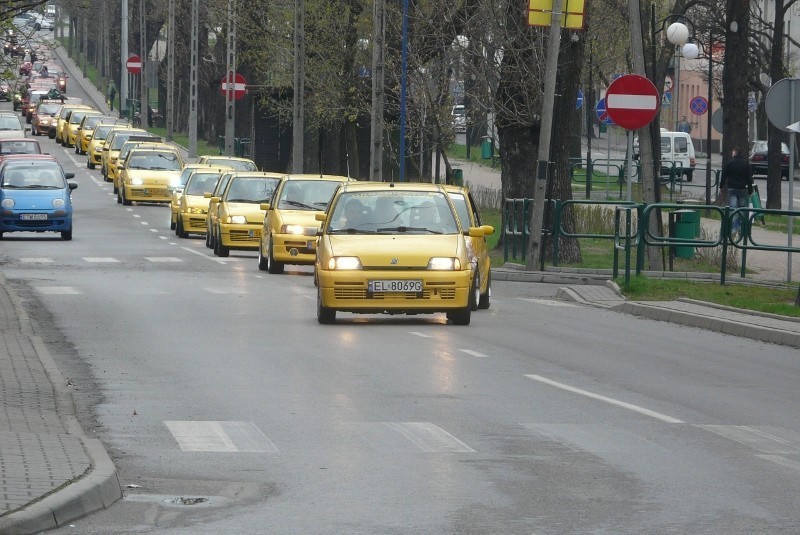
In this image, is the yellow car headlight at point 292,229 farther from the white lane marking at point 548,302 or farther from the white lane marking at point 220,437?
the white lane marking at point 220,437

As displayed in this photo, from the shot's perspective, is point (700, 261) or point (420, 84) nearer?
point (700, 261)

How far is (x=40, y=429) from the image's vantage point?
11.0 meters

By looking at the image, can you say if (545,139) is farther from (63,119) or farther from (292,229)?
(63,119)

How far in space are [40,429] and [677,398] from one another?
508 cm

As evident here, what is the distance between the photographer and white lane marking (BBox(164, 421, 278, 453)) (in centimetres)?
1093

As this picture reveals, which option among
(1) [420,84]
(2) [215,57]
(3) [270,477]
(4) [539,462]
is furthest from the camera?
(2) [215,57]

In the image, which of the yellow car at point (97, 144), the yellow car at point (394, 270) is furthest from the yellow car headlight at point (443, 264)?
the yellow car at point (97, 144)

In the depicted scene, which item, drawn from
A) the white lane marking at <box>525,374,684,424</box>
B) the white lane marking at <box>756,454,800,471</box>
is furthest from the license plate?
the white lane marking at <box>756,454,800,471</box>

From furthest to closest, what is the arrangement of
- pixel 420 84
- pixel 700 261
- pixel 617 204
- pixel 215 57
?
pixel 215 57, pixel 420 84, pixel 700 261, pixel 617 204

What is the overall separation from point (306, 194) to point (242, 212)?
384 cm

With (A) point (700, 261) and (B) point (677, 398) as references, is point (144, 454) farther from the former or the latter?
(A) point (700, 261)

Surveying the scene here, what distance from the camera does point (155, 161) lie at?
54.5 meters

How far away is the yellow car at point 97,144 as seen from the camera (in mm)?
73438

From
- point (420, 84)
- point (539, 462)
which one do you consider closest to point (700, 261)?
point (420, 84)
